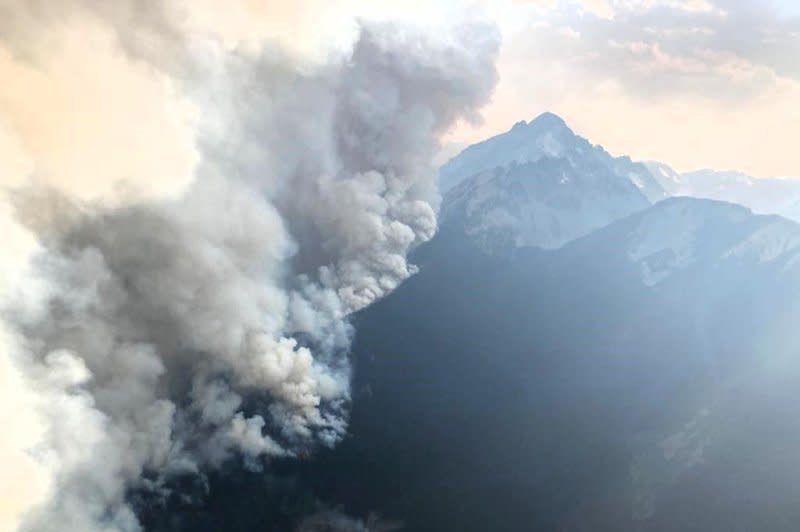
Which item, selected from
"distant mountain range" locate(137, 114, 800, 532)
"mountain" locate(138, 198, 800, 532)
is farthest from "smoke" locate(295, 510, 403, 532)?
"mountain" locate(138, 198, 800, 532)

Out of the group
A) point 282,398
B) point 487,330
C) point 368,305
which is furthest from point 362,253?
point 282,398

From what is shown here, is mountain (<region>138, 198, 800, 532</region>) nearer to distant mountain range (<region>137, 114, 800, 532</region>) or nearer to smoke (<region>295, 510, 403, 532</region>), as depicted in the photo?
distant mountain range (<region>137, 114, 800, 532</region>)

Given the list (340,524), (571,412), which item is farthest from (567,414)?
(340,524)

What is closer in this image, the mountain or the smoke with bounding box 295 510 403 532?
the smoke with bounding box 295 510 403 532

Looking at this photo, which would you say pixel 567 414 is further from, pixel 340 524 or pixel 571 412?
pixel 340 524

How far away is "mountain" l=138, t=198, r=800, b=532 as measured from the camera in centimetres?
11238

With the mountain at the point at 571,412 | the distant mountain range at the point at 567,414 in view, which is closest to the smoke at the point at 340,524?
the distant mountain range at the point at 567,414

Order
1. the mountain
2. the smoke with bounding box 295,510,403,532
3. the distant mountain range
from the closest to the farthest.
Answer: the smoke with bounding box 295,510,403,532
the distant mountain range
the mountain

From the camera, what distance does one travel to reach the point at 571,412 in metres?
142

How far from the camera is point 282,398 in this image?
4924 inches

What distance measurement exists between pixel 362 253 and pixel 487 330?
38206 millimetres

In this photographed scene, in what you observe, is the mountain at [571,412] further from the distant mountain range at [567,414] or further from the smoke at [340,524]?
the smoke at [340,524]

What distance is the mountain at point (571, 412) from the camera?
4424 inches

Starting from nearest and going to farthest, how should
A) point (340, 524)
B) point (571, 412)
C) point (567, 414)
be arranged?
point (340, 524) < point (567, 414) < point (571, 412)
